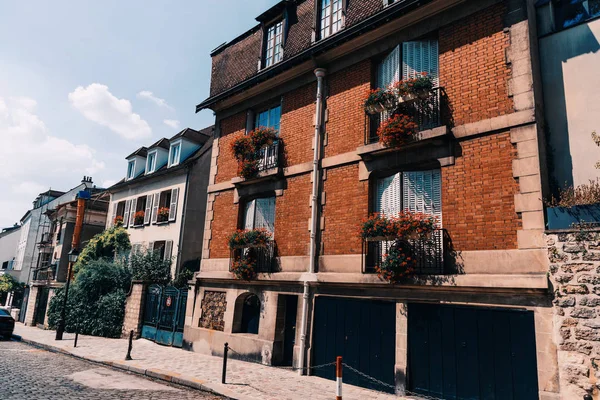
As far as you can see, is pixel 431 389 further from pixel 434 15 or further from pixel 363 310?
pixel 434 15

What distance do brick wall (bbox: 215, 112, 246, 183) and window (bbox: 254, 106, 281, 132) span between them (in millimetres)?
568

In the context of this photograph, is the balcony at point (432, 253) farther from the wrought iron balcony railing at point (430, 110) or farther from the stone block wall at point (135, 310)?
the stone block wall at point (135, 310)

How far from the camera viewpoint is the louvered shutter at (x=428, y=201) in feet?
28.9

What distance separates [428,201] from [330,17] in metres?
6.88

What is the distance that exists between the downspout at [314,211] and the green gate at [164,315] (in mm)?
6114

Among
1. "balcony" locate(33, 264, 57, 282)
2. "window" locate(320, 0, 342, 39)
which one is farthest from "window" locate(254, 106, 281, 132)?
"balcony" locate(33, 264, 57, 282)

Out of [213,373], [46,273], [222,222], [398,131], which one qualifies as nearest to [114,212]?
[46,273]

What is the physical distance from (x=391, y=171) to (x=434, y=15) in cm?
401

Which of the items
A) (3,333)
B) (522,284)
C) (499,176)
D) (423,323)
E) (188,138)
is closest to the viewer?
(522,284)

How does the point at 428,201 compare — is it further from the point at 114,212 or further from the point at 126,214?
the point at 114,212

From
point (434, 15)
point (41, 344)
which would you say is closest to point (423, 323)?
point (434, 15)

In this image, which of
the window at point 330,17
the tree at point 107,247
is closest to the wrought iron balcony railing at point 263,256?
the window at point 330,17

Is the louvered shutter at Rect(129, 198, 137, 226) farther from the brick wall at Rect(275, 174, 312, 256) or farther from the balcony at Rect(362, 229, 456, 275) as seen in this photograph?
the balcony at Rect(362, 229, 456, 275)

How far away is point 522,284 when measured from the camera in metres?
7.36
